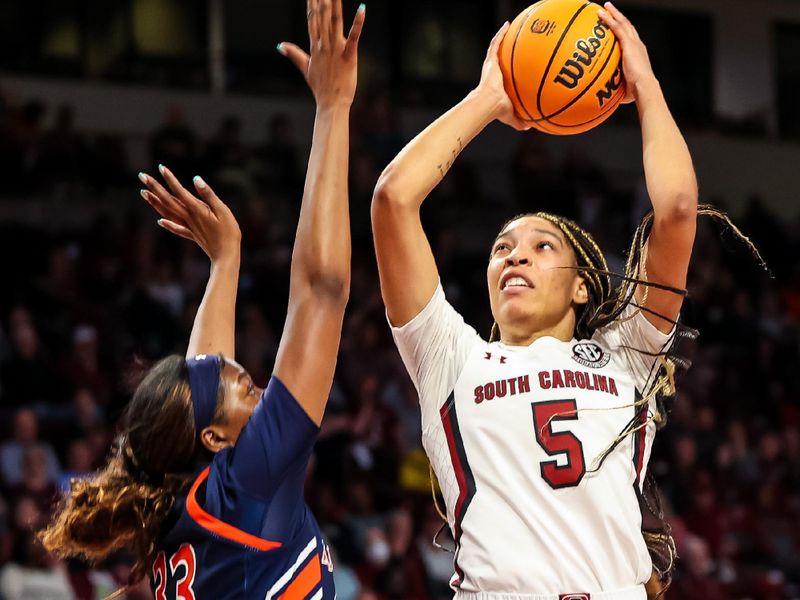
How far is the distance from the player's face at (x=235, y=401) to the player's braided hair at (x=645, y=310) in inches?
36.4

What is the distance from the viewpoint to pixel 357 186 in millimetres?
11820

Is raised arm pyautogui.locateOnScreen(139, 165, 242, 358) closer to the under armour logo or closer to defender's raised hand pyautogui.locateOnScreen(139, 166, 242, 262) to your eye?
defender's raised hand pyautogui.locateOnScreen(139, 166, 242, 262)

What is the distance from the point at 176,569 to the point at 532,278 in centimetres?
127

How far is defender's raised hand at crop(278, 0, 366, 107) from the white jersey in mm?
832

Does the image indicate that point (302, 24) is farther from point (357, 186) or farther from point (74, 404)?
point (74, 404)

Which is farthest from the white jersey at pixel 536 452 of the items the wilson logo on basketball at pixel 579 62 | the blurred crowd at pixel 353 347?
the blurred crowd at pixel 353 347

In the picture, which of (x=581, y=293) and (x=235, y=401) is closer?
(x=235, y=401)

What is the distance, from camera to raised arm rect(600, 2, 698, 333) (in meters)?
3.19

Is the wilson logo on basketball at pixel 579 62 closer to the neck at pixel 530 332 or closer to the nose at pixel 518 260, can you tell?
the nose at pixel 518 260

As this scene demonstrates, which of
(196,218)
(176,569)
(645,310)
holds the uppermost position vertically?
(196,218)

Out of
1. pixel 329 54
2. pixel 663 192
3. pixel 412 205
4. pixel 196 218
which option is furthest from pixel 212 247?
pixel 663 192

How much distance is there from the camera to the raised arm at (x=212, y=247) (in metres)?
3.38

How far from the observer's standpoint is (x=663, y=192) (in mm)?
3197

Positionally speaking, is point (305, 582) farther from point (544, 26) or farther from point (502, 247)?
point (544, 26)
